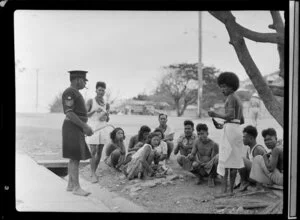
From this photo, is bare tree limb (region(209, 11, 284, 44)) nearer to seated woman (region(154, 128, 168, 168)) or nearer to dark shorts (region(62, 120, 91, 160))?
seated woman (region(154, 128, 168, 168))

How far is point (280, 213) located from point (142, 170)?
3.68ft

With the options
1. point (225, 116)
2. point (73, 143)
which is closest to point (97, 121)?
point (73, 143)

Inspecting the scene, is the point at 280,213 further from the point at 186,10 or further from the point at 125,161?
the point at 186,10

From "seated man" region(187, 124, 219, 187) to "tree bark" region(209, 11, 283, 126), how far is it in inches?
20.2

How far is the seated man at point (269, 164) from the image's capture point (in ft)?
10.2

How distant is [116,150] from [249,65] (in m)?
1.23

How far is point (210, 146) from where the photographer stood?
315 centimetres

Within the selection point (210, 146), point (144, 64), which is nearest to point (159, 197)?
point (210, 146)

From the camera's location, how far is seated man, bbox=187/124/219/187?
3.14 meters

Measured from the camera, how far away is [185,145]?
3.16 metres

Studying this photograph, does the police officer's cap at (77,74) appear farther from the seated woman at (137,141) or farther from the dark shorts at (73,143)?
the seated woman at (137,141)

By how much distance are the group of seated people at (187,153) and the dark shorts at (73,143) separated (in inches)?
7.5

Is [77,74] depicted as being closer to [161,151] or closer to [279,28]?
[161,151]

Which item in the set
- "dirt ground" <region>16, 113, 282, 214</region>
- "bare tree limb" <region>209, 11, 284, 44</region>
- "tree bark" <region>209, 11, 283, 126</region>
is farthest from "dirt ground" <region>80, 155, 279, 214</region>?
"bare tree limb" <region>209, 11, 284, 44</region>
